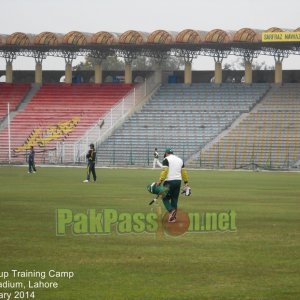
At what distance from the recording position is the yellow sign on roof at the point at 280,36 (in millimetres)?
78375

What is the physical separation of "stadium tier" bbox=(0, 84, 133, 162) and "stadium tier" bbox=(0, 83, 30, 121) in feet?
4.31

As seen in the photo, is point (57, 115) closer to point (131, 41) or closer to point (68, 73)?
point (68, 73)

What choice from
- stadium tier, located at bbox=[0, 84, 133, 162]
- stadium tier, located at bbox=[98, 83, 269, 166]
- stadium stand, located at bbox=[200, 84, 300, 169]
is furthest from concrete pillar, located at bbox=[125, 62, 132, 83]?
stadium stand, located at bbox=[200, 84, 300, 169]

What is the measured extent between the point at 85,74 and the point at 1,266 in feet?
270

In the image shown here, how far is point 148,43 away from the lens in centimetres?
8525

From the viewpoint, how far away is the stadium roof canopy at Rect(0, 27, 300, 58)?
81.9m

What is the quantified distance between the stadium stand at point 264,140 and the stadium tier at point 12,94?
22.0 m

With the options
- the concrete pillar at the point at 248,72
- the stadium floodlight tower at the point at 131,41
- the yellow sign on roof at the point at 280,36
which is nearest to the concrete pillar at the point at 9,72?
the stadium floodlight tower at the point at 131,41

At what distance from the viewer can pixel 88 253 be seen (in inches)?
770

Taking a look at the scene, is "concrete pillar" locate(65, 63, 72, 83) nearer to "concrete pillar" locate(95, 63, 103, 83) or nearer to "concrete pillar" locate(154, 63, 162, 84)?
"concrete pillar" locate(95, 63, 103, 83)

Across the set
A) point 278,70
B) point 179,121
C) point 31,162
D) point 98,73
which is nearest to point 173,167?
point 31,162

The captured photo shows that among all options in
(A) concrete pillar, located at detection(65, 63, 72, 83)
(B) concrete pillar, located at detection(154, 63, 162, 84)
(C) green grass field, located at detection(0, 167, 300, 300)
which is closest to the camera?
(C) green grass field, located at detection(0, 167, 300, 300)

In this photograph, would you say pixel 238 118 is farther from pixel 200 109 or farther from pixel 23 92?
pixel 23 92

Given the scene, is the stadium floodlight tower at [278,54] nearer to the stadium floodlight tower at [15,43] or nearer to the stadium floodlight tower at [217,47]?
the stadium floodlight tower at [217,47]
